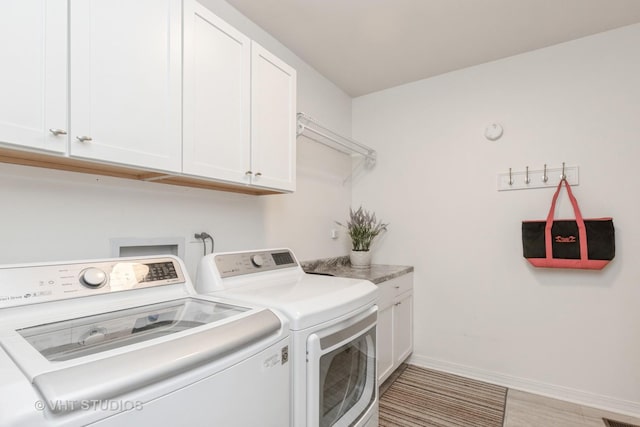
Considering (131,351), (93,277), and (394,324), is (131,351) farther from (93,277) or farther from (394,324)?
(394,324)

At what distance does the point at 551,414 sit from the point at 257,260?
210cm

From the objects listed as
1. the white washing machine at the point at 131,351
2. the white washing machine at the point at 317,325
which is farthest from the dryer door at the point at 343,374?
the white washing machine at the point at 131,351

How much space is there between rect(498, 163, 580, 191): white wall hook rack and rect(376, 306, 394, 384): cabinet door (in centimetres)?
130

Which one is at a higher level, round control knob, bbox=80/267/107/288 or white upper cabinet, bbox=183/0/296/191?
white upper cabinet, bbox=183/0/296/191

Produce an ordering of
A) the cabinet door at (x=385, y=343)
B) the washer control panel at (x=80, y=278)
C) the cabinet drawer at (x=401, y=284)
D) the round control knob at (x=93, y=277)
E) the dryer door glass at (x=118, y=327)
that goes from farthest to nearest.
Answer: the cabinet drawer at (x=401, y=284) → the cabinet door at (x=385, y=343) → the round control knob at (x=93, y=277) → the washer control panel at (x=80, y=278) → the dryer door glass at (x=118, y=327)

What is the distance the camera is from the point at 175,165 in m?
1.28

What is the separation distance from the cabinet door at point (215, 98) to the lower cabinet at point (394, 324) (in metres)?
1.32

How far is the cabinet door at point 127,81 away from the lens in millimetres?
1013

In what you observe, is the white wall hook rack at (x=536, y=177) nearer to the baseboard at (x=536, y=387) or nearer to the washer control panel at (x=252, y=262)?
the baseboard at (x=536, y=387)

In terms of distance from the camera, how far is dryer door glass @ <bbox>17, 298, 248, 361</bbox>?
78cm

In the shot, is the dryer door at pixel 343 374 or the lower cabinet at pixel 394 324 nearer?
the dryer door at pixel 343 374

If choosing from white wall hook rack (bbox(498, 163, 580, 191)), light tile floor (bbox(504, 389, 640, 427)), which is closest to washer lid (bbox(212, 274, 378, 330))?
light tile floor (bbox(504, 389, 640, 427))

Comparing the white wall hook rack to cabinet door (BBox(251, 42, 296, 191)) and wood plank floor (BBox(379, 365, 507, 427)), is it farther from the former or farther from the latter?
cabinet door (BBox(251, 42, 296, 191))

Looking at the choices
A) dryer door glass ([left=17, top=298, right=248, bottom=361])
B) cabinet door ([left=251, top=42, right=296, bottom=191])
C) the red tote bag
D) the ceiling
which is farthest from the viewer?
the red tote bag
